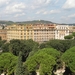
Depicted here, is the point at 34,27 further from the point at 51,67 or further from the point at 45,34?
the point at 51,67

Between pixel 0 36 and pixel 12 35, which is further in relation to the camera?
pixel 0 36

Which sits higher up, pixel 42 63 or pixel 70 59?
pixel 70 59

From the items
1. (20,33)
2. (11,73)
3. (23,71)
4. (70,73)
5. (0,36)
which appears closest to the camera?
(23,71)

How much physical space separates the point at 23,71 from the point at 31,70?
12.4ft

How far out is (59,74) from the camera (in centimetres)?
5022

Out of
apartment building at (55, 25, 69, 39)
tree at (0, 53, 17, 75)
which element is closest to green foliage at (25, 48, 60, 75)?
tree at (0, 53, 17, 75)

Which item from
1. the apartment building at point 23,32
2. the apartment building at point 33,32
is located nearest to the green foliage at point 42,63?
the apartment building at point 23,32

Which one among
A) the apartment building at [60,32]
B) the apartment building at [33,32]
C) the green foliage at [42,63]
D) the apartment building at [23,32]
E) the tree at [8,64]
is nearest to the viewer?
the green foliage at [42,63]

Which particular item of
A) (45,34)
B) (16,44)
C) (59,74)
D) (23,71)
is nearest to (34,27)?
(45,34)

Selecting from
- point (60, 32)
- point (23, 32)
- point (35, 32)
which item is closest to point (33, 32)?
point (35, 32)

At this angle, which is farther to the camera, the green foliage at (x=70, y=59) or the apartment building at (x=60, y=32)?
the apartment building at (x=60, y=32)

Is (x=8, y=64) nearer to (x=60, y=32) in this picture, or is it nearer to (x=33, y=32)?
(x=33, y=32)

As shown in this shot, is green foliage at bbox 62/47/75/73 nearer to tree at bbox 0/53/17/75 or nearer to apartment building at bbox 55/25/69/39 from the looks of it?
tree at bbox 0/53/17/75

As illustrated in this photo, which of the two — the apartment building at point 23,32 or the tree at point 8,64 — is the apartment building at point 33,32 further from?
the tree at point 8,64
